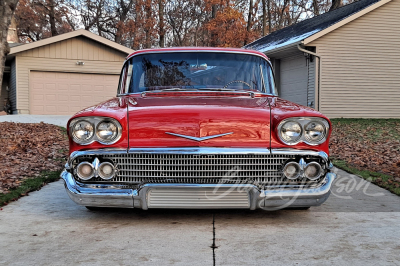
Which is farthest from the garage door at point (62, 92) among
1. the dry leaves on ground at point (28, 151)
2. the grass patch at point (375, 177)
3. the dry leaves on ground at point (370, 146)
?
the grass patch at point (375, 177)

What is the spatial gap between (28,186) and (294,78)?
46.0 feet

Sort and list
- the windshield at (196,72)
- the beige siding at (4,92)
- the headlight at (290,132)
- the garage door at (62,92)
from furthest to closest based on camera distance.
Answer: the beige siding at (4,92)
the garage door at (62,92)
the windshield at (196,72)
the headlight at (290,132)

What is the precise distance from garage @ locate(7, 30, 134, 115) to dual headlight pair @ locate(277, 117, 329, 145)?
16170mm

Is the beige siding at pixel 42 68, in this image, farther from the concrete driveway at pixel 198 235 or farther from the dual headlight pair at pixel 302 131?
the dual headlight pair at pixel 302 131

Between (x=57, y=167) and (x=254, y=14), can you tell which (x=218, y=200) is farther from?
(x=254, y=14)

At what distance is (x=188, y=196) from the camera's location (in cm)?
332

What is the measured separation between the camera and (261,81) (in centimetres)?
455

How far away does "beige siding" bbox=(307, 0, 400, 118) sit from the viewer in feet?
53.5

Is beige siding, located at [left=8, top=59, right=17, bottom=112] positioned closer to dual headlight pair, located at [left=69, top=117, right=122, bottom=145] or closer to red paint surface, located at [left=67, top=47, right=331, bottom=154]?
dual headlight pair, located at [left=69, top=117, right=122, bottom=145]

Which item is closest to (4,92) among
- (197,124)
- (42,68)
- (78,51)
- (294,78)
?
(42,68)

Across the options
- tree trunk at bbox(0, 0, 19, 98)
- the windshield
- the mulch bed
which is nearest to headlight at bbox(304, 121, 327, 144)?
the windshield

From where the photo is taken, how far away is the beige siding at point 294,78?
16.9 m

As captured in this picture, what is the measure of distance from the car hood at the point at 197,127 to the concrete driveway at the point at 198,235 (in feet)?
2.32

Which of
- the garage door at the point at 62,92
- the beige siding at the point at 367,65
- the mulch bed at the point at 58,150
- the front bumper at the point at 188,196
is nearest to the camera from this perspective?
the front bumper at the point at 188,196
